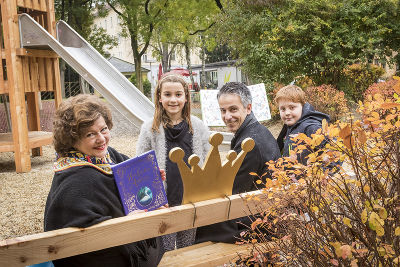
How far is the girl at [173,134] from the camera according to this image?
10.9 feet

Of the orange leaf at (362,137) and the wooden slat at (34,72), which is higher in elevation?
the wooden slat at (34,72)

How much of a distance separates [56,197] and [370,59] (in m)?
14.9

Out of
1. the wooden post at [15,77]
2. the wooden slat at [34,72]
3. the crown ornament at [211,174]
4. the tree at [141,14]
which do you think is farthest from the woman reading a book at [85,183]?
the tree at [141,14]

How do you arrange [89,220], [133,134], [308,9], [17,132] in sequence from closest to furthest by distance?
[89,220] → [17,132] → [308,9] → [133,134]

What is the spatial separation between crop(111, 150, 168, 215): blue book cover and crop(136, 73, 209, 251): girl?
106cm

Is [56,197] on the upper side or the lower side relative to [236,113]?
lower

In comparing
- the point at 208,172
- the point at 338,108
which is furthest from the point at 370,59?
the point at 208,172

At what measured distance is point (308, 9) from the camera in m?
13.5

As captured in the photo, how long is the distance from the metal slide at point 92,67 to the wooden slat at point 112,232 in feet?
17.1

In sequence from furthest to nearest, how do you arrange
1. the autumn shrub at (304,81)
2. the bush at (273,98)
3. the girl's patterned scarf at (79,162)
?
the autumn shrub at (304,81)
the bush at (273,98)
the girl's patterned scarf at (79,162)

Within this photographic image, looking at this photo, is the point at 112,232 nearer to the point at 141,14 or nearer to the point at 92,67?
the point at 92,67

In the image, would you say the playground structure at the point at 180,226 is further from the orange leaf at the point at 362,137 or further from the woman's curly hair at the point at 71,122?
the orange leaf at the point at 362,137

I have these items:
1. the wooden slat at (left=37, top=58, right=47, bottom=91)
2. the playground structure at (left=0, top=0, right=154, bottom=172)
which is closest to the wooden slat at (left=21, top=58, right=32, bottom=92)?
the playground structure at (left=0, top=0, right=154, bottom=172)

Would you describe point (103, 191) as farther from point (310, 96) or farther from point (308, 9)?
point (308, 9)
